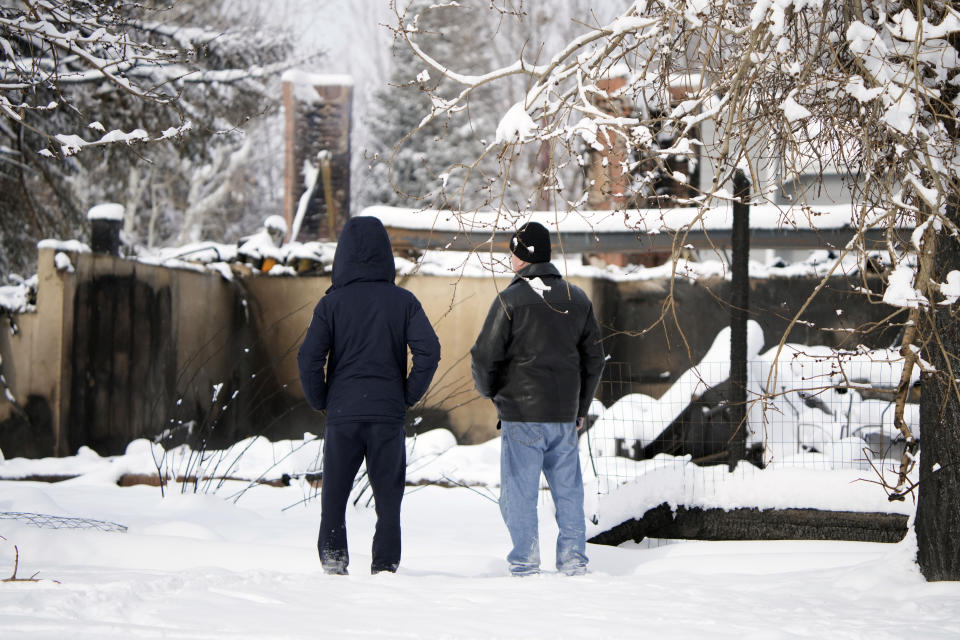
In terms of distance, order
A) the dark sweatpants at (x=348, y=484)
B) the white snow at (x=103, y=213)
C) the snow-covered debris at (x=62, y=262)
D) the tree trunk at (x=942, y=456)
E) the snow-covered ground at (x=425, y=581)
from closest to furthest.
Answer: the snow-covered ground at (x=425, y=581) < the tree trunk at (x=942, y=456) < the dark sweatpants at (x=348, y=484) < the snow-covered debris at (x=62, y=262) < the white snow at (x=103, y=213)

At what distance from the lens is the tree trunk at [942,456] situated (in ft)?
12.1

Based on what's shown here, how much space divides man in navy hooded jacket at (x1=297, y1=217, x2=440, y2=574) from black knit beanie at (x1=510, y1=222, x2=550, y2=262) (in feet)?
2.01

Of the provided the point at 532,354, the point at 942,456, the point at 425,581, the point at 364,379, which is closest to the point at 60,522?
the point at 364,379

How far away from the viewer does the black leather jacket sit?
411cm

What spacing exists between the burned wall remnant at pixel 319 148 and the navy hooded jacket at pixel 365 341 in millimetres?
12418

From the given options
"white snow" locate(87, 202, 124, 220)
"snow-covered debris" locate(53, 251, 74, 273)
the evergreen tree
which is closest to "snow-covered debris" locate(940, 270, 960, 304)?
"snow-covered debris" locate(53, 251, 74, 273)

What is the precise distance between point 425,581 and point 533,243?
1623mm

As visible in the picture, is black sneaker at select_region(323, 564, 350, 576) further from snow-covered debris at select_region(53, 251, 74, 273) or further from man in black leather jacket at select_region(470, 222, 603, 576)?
snow-covered debris at select_region(53, 251, 74, 273)

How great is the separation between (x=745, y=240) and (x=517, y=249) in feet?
7.90

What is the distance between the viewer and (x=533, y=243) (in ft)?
14.1

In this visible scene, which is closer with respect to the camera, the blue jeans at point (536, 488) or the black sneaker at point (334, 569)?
the black sneaker at point (334, 569)

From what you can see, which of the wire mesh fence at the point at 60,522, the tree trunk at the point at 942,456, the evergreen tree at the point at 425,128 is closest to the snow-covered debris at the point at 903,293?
the tree trunk at the point at 942,456

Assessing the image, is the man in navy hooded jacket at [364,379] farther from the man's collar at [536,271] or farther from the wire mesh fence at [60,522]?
the wire mesh fence at [60,522]

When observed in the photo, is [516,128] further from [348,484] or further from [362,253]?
[348,484]
